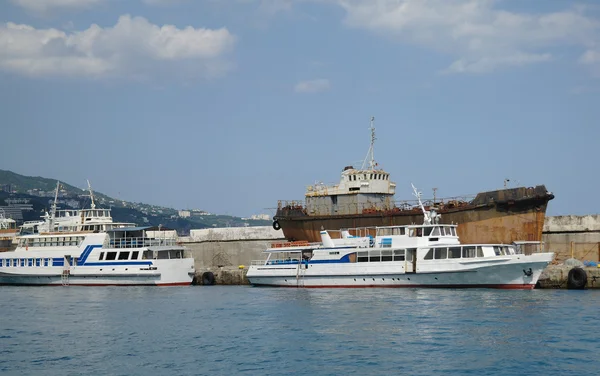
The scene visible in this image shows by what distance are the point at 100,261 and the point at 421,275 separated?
2102 cm

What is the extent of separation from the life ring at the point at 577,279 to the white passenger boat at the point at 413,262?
2149 millimetres

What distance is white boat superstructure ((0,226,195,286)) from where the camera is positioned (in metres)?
48.1

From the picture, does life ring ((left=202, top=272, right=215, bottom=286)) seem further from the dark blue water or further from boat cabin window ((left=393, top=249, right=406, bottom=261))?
boat cabin window ((left=393, top=249, right=406, bottom=261))

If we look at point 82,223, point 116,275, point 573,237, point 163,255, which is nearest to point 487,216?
point 573,237

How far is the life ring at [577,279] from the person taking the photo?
38594 millimetres

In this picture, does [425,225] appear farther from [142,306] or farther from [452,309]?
[142,306]

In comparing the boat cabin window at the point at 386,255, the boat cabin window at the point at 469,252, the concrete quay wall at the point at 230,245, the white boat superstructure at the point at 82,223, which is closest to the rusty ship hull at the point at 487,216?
the boat cabin window at the point at 469,252

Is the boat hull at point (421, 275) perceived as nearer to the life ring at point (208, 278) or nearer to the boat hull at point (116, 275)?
the boat hull at point (116, 275)

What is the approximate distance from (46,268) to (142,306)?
17552mm

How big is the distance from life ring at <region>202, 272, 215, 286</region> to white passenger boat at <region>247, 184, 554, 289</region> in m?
7.04

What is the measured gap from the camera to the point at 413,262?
40.0 meters

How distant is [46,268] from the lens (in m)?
50.6

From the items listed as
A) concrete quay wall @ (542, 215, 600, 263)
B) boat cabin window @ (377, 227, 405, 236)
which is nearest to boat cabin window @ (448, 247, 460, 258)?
boat cabin window @ (377, 227, 405, 236)

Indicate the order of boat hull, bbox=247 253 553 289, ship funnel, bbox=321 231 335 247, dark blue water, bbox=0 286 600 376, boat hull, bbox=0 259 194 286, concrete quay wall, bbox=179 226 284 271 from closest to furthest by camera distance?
dark blue water, bbox=0 286 600 376 → boat hull, bbox=247 253 553 289 → ship funnel, bbox=321 231 335 247 → boat hull, bbox=0 259 194 286 → concrete quay wall, bbox=179 226 284 271
